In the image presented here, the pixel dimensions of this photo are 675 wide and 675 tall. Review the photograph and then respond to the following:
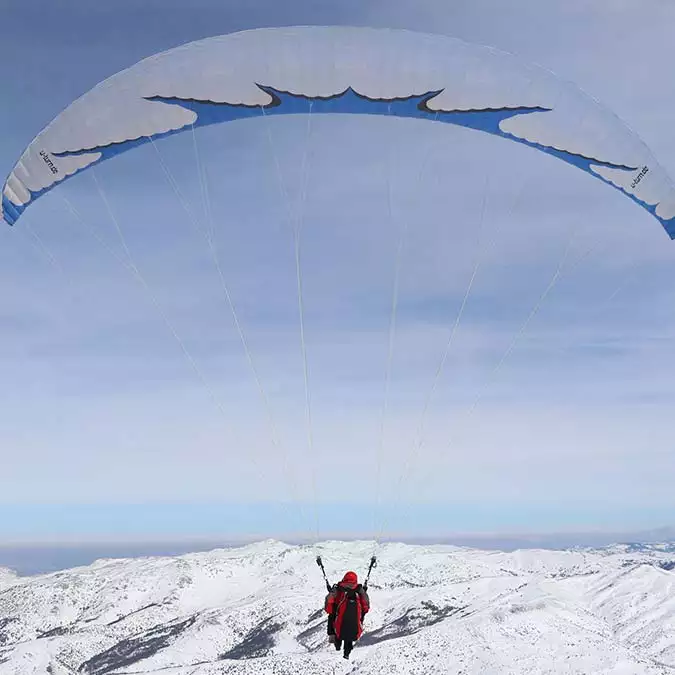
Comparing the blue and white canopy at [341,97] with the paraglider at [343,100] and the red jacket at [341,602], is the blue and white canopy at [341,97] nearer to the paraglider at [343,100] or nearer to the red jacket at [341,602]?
the paraglider at [343,100]

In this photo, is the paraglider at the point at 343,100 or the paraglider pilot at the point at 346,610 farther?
the paraglider pilot at the point at 346,610

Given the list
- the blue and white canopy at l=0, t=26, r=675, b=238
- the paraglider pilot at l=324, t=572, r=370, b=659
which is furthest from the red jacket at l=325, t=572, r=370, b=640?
the blue and white canopy at l=0, t=26, r=675, b=238

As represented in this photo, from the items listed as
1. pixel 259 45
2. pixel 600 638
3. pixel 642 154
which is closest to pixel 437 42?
pixel 259 45

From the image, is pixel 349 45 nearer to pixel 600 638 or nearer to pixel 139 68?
pixel 139 68

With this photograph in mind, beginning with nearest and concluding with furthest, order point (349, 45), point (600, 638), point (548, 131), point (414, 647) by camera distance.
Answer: point (349, 45), point (548, 131), point (414, 647), point (600, 638)

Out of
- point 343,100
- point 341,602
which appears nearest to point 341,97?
point 343,100

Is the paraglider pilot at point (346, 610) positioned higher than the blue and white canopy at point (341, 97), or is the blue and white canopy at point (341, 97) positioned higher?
the blue and white canopy at point (341, 97)

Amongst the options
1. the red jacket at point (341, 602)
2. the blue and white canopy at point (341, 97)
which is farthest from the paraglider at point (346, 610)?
the blue and white canopy at point (341, 97)
